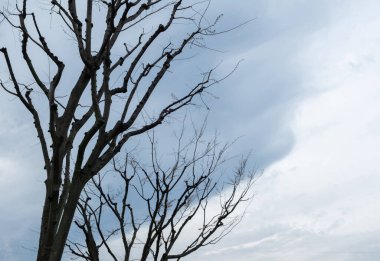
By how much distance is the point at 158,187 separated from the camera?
7.48m

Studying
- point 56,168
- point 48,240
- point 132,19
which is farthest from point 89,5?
point 48,240

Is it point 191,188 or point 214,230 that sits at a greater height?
point 191,188

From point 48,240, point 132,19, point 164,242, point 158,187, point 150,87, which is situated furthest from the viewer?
point 158,187

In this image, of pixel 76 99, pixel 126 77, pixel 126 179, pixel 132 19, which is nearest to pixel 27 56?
pixel 76 99

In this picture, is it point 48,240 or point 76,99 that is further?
point 76,99

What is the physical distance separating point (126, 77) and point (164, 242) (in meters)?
3.68

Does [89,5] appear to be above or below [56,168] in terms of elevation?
above

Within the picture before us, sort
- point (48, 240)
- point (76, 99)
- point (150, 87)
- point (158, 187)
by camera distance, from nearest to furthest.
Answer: point (48, 240)
point (76, 99)
point (150, 87)
point (158, 187)

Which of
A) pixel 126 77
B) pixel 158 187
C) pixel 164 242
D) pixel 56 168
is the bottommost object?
pixel 56 168

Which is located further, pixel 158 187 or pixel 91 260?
pixel 158 187

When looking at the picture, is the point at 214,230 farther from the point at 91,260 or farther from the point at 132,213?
the point at 91,260

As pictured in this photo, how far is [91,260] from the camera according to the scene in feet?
23.0

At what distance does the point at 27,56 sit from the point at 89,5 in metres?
0.78

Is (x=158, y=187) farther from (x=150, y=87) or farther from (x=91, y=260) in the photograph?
(x=150, y=87)
